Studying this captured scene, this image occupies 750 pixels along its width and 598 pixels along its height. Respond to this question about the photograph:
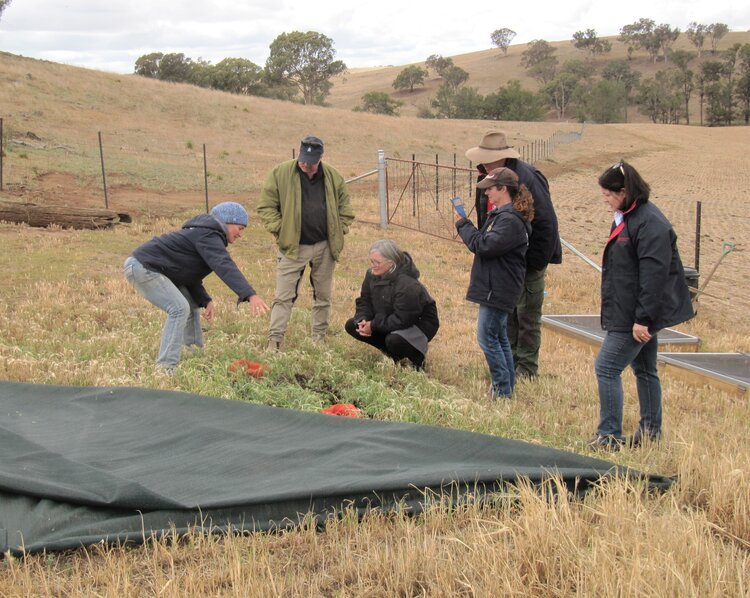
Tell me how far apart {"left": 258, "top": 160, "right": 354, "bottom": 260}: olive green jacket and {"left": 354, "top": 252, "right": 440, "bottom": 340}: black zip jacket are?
0.69m

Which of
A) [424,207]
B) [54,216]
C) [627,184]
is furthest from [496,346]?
[424,207]

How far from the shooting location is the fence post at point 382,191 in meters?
15.4

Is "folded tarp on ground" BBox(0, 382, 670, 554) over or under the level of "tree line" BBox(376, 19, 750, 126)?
under

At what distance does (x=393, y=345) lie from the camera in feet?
22.1

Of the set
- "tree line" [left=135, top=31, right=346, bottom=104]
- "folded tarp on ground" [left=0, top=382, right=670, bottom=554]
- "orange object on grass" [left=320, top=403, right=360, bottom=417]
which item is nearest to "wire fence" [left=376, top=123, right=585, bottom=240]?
"orange object on grass" [left=320, top=403, right=360, bottom=417]

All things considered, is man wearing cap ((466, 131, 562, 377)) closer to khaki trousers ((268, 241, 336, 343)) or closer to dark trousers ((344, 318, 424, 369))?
dark trousers ((344, 318, 424, 369))

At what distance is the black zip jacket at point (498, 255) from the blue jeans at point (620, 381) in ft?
3.53

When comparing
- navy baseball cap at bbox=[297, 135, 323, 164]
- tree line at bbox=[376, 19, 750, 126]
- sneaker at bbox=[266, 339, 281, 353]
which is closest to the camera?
navy baseball cap at bbox=[297, 135, 323, 164]

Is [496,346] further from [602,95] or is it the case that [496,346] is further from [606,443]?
[602,95]

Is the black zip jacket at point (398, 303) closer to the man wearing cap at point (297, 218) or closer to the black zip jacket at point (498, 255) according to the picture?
the man wearing cap at point (297, 218)

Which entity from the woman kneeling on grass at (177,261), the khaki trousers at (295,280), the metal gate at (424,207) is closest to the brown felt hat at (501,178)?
the woman kneeling on grass at (177,261)

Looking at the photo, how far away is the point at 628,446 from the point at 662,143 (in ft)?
173

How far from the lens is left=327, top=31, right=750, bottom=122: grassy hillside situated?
114250 millimetres

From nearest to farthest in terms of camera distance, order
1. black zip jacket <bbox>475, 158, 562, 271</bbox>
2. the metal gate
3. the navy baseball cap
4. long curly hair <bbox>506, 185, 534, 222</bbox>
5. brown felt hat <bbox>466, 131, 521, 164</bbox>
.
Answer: long curly hair <bbox>506, 185, 534, 222</bbox> < brown felt hat <bbox>466, 131, 521, 164</bbox> < black zip jacket <bbox>475, 158, 562, 271</bbox> < the navy baseball cap < the metal gate
